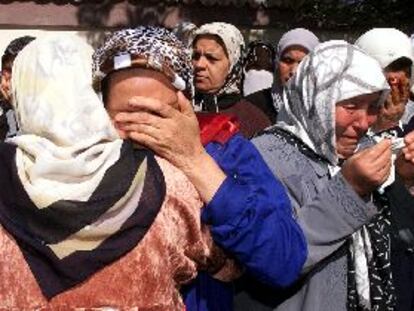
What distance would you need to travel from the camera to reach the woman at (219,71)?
4673 mm

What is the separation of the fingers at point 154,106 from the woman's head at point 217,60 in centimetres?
287

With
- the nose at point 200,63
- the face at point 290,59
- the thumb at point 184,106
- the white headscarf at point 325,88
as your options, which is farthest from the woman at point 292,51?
the thumb at point 184,106

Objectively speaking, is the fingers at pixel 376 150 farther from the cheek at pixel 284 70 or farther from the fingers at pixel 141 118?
the cheek at pixel 284 70

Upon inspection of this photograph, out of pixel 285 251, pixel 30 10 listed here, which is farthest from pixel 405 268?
pixel 30 10

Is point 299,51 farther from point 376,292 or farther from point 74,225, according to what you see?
point 74,225

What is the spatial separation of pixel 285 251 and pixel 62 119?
25.6 inches

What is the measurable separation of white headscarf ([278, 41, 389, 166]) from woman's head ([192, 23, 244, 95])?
206cm

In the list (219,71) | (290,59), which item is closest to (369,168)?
(219,71)

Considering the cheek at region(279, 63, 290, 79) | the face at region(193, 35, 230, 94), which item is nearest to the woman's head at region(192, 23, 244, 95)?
the face at region(193, 35, 230, 94)

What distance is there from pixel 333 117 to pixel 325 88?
0.36 ft

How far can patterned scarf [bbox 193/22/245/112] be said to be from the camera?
4.83 m

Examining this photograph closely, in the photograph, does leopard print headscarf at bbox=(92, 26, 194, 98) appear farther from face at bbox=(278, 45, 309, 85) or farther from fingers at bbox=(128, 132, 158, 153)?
face at bbox=(278, 45, 309, 85)

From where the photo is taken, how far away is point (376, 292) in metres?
2.44

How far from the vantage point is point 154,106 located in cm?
190
